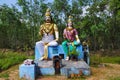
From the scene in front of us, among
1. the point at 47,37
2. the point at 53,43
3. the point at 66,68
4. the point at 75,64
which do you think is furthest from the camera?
the point at 47,37

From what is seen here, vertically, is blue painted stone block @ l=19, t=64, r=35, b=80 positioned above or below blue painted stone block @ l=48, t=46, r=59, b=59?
below

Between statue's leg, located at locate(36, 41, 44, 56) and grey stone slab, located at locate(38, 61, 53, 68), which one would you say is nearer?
grey stone slab, located at locate(38, 61, 53, 68)

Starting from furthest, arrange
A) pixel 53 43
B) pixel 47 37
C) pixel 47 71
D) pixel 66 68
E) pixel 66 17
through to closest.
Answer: pixel 66 17 < pixel 47 37 < pixel 53 43 < pixel 47 71 < pixel 66 68

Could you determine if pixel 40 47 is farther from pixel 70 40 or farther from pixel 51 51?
pixel 70 40

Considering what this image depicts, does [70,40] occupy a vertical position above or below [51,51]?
above

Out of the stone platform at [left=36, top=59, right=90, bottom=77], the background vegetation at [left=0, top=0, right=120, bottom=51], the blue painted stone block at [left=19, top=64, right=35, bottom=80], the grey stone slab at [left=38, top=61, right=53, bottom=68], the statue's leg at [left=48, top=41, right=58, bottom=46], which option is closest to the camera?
the blue painted stone block at [left=19, top=64, right=35, bottom=80]

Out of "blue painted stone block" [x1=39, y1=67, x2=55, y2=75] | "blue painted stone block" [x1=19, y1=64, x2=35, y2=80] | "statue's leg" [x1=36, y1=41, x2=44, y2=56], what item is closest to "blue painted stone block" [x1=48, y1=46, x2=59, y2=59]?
"statue's leg" [x1=36, y1=41, x2=44, y2=56]

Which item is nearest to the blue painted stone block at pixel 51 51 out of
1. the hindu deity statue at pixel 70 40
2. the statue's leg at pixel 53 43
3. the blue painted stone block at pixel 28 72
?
the statue's leg at pixel 53 43

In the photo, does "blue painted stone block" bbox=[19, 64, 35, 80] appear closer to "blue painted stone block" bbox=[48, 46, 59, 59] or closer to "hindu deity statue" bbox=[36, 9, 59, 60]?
"hindu deity statue" bbox=[36, 9, 59, 60]

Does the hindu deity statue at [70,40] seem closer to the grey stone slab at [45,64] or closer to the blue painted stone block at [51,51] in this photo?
the blue painted stone block at [51,51]

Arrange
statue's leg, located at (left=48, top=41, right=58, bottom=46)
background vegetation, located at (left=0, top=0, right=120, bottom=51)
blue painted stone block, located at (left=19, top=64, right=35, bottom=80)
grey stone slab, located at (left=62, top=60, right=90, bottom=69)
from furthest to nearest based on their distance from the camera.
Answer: background vegetation, located at (left=0, top=0, right=120, bottom=51), statue's leg, located at (left=48, top=41, right=58, bottom=46), grey stone slab, located at (left=62, top=60, right=90, bottom=69), blue painted stone block, located at (left=19, top=64, right=35, bottom=80)

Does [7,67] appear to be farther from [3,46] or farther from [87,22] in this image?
[3,46]

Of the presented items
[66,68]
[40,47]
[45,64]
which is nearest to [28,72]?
[45,64]

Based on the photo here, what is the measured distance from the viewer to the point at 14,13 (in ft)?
102
